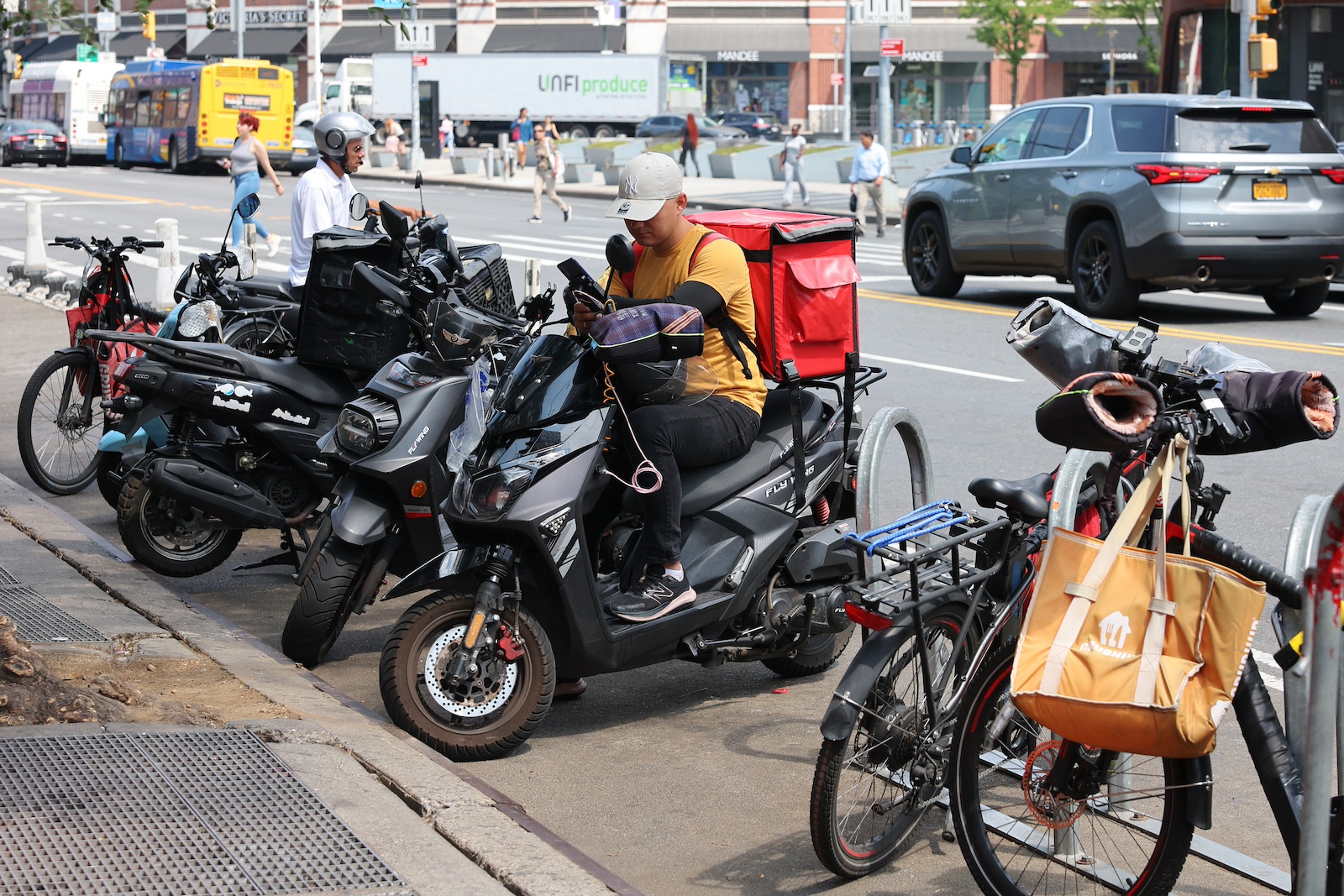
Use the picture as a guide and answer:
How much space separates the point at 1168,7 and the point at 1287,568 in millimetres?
20853

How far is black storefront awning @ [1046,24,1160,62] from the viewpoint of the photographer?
228ft

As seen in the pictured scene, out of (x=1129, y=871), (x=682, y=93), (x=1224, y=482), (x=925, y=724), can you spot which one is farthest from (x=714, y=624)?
(x=682, y=93)

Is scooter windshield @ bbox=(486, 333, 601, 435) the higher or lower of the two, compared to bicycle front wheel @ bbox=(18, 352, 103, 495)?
higher

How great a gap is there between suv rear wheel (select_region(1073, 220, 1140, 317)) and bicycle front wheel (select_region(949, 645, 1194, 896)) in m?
11.9

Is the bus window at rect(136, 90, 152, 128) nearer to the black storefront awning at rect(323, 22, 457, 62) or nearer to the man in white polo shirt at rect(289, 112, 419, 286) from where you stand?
the black storefront awning at rect(323, 22, 457, 62)

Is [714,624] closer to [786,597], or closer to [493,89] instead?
[786,597]

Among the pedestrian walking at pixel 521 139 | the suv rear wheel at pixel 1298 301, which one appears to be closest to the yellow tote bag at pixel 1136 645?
the suv rear wheel at pixel 1298 301

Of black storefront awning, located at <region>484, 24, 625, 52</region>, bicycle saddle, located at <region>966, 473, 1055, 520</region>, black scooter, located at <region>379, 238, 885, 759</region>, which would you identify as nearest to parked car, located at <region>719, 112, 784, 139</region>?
black storefront awning, located at <region>484, 24, 625, 52</region>

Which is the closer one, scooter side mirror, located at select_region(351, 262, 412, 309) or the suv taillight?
scooter side mirror, located at select_region(351, 262, 412, 309)

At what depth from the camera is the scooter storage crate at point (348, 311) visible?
6.93 meters

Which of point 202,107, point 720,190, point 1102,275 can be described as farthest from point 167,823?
point 202,107

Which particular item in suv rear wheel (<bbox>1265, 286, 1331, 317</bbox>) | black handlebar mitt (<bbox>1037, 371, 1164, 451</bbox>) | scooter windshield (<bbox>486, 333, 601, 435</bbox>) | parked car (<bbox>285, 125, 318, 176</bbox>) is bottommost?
suv rear wheel (<bbox>1265, 286, 1331, 317</bbox>)

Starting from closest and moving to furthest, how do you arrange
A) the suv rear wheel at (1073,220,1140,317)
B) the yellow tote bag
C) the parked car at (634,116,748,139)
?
the yellow tote bag, the suv rear wheel at (1073,220,1140,317), the parked car at (634,116,748,139)

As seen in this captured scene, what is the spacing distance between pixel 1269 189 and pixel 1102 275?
5.50 feet
